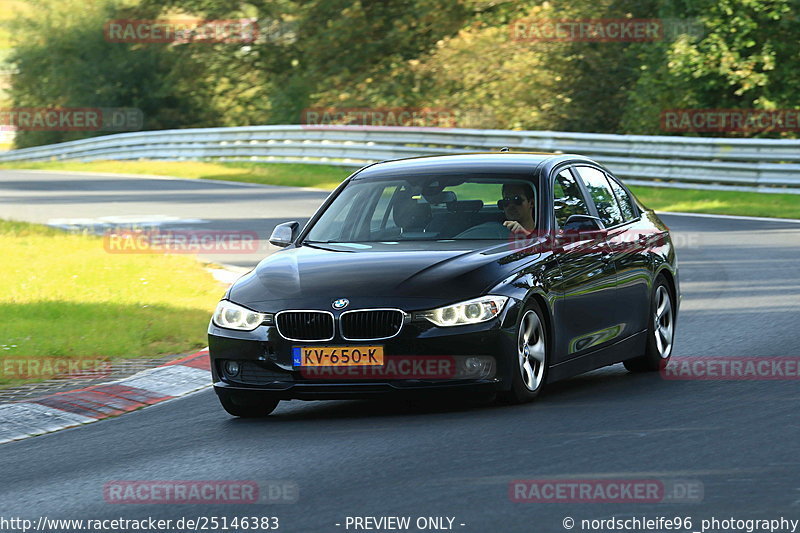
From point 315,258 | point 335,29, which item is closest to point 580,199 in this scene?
point 315,258

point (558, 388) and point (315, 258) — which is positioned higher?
point (315, 258)

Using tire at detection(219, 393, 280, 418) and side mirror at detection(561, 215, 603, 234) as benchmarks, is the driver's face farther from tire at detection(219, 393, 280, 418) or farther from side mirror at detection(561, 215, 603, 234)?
tire at detection(219, 393, 280, 418)

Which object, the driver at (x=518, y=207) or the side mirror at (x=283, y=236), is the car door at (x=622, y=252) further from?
the side mirror at (x=283, y=236)

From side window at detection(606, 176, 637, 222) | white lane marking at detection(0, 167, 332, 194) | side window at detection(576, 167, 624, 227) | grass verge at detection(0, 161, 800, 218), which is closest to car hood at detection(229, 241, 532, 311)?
side window at detection(576, 167, 624, 227)

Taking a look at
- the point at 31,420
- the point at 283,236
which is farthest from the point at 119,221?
the point at 31,420

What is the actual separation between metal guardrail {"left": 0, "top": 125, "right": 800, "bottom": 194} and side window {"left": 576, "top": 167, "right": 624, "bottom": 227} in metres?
15.0

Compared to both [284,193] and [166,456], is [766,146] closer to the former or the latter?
[284,193]

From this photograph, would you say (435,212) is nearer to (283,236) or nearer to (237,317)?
(283,236)

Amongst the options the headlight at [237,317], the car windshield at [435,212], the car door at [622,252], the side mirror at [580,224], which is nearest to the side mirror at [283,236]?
the car windshield at [435,212]

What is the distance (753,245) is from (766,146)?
7478mm

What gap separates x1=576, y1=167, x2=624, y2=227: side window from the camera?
33.5 feet

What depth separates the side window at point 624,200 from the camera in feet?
34.8

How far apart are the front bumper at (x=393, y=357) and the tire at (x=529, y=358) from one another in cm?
9

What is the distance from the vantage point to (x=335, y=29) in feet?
141
